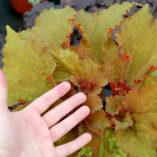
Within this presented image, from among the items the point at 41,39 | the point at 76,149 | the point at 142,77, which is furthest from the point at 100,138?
the point at 41,39

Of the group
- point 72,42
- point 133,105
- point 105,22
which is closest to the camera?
point 133,105

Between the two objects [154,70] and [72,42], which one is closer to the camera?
[154,70]

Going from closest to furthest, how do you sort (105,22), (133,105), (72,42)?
(133,105) → (105,22) → (72,42)

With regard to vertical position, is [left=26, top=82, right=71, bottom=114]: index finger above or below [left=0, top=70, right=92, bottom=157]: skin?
above

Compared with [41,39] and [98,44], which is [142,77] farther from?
[41,39]

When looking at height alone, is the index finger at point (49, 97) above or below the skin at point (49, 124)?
above

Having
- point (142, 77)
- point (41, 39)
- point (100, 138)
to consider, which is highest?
point (41, 39)

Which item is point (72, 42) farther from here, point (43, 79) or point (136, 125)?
point (136, 125)

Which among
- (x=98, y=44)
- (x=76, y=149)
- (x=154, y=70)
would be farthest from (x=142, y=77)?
(x=76, y=149)

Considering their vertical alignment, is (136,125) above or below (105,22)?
below
